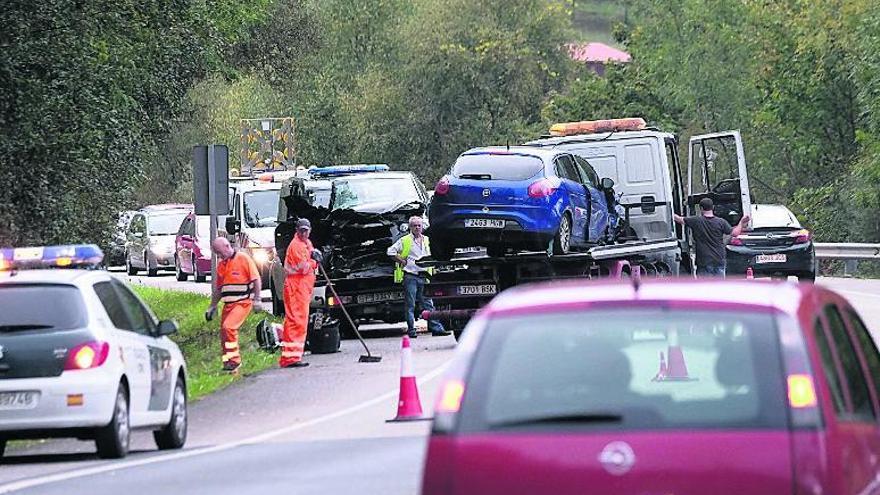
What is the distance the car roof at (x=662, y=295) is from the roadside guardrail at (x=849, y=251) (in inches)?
1493

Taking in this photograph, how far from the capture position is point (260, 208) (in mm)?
36875

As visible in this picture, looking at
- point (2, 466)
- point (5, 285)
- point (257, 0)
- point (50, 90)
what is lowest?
point (2, 466)

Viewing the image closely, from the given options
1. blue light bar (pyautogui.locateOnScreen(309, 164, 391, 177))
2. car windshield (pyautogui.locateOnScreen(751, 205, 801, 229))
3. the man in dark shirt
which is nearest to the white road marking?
the man in dark shirt

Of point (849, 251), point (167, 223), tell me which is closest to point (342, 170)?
point (849, 251)

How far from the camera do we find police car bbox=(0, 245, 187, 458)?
15.1 meters

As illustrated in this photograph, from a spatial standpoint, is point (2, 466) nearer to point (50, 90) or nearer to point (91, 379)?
point (91, 379)

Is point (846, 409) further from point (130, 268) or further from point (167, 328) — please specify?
point (130, 268)

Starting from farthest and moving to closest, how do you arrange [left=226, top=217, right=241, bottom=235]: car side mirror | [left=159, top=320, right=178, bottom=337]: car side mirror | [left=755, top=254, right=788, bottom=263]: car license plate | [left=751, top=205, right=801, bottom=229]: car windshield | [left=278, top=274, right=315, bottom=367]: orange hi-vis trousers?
[left=226, top=217, right=241, bottom=235]: car side mirror < [left=751, top=205, right=801, bottom=229]: car windshield < [left=755, top=254, right=788, bottom=263]: car license plate < [left=278, top=274, right=315, bottom=367]: orange hi-vis trousers < [left=159, top=320, right=178, bottom=337]: car side mirror

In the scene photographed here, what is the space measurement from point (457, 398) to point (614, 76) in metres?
70.5

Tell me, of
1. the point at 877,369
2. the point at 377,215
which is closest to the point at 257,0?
the point at 377,215

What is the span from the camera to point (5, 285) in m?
15.6

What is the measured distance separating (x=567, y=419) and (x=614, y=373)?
0.77ft

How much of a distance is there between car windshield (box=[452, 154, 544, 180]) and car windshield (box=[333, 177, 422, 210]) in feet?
14.0

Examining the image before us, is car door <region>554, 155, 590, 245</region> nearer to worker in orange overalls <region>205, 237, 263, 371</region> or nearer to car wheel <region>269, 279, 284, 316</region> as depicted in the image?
worker in orange overalls <region>205, 237, 263, 371</region>
